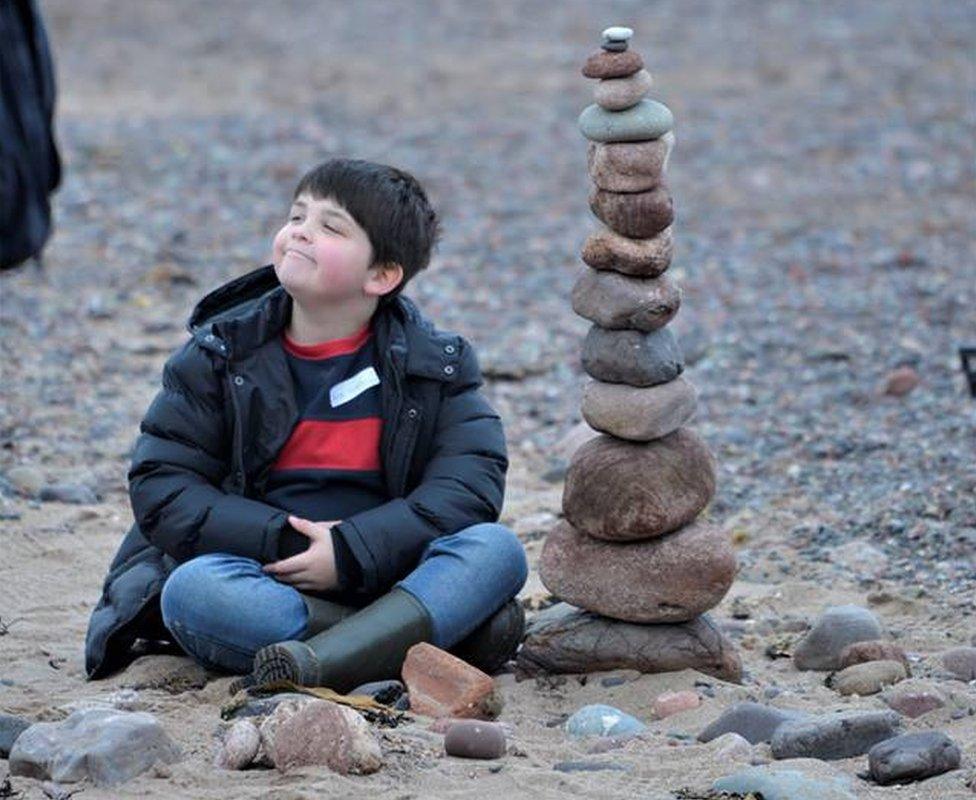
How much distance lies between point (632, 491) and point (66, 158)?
10.2 metres

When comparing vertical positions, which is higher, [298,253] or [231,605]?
[298,253]

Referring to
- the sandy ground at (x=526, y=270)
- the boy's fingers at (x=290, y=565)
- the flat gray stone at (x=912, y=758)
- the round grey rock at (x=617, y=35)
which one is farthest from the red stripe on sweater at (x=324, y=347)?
the flat gray stone at (x=912, y=758)

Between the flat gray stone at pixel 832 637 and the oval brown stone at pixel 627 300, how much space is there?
3.21ft

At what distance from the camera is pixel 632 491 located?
17.8 ft

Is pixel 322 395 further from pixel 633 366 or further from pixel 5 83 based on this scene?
pixel 5 83

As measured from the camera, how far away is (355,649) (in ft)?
17.2

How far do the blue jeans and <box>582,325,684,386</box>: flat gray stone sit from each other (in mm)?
561

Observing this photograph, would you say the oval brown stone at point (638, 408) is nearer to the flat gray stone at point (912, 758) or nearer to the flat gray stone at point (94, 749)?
the flat gray stone at point (912, 758)

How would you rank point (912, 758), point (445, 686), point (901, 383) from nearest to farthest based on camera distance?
point (912, 758)
point (445, 686)
point (901, 383)

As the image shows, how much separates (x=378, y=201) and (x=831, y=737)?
196cm

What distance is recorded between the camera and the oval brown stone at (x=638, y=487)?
17.8ft

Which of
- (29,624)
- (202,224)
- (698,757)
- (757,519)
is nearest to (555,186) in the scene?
(202,224)

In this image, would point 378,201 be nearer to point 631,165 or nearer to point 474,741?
point 631,165

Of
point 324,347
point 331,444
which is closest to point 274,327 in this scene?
point 324,347
